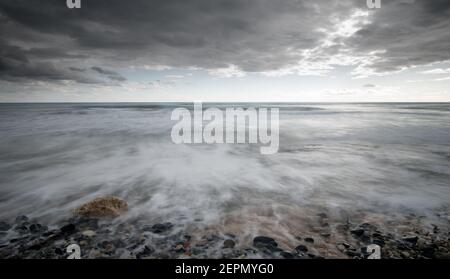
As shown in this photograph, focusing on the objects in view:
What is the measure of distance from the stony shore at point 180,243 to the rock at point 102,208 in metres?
0.24

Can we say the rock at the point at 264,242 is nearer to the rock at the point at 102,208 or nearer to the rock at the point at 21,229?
the rock at the point at 102,208

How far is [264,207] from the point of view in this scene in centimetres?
427

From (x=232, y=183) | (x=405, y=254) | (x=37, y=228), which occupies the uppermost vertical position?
(x=232, y=183)

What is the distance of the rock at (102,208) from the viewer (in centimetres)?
389

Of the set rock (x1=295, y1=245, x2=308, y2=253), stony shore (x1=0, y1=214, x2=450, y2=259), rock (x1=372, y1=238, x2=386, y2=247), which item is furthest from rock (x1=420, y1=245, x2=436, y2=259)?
rock (x1=295, y1=245, x2=308, y2=253)

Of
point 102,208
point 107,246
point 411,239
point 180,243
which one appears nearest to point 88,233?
point 107,246

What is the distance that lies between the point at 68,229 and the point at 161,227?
1345 mm

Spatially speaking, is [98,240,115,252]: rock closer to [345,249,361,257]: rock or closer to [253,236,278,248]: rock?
[253,236,278,248]: rock

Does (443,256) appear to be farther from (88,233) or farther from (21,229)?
(21,229)

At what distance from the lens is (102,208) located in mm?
3951

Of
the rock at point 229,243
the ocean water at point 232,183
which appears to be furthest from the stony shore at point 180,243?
the ocean water at point 232,183
